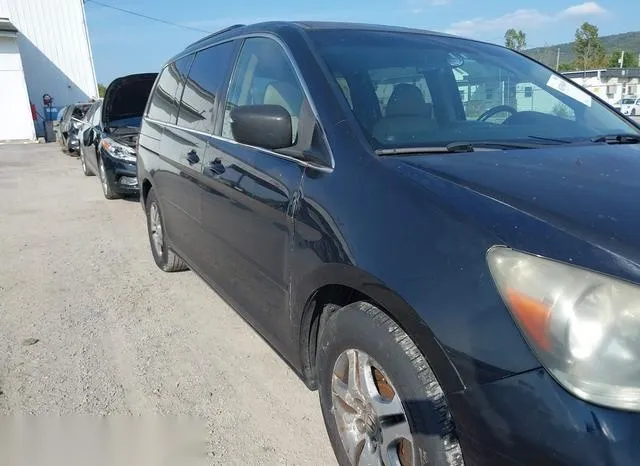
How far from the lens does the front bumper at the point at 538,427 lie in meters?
1.23

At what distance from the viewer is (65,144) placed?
1741cm

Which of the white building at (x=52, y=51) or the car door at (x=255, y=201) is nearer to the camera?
the car door at (x=255, y=201)

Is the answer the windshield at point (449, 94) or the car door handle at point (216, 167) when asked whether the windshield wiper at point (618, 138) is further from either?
the car door handle at point (216, 167)

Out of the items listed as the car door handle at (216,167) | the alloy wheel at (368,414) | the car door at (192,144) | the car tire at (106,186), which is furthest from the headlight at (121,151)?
the alloy wheel at (368,414)

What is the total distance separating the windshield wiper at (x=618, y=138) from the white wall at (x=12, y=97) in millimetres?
24740

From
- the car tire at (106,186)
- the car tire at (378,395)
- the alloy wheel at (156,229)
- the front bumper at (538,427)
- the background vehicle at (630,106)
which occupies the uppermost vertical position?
the front bumper at (538,427)

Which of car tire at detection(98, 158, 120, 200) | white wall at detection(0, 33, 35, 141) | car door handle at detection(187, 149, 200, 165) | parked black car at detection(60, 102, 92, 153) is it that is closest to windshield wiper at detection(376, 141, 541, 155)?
car door handle at detection(187, 149, 200, 165)

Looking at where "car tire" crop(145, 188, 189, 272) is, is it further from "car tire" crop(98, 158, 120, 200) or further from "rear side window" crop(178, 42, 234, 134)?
"car tire" crop(98, 158, 120, 200)

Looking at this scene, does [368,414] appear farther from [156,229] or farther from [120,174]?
[120,174]

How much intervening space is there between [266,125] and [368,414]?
4.02 ft

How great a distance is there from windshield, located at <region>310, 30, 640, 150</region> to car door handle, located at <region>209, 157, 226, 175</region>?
2.78ft

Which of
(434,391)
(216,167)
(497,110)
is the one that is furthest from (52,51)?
(434,391)

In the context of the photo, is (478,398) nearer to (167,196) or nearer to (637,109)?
(167,196)

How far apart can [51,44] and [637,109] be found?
32.2 meters
